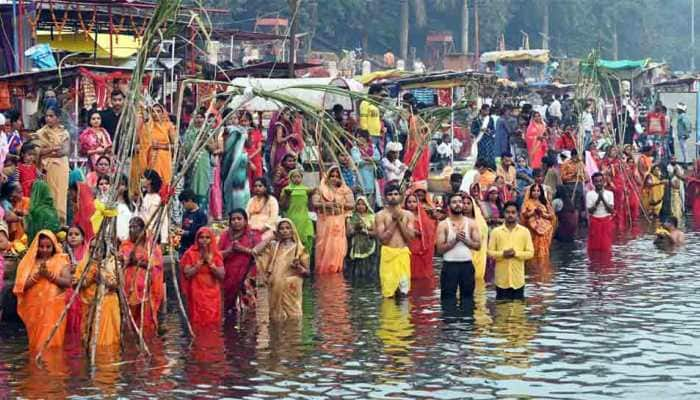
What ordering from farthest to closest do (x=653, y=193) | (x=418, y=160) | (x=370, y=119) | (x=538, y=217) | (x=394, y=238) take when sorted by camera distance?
(x=653, y=193)
(x=370, y=119)
(x=418, y=160)
(x=538, y=217)
(x=394, y=238)

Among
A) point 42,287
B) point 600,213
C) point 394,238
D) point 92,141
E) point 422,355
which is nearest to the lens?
point 422,355

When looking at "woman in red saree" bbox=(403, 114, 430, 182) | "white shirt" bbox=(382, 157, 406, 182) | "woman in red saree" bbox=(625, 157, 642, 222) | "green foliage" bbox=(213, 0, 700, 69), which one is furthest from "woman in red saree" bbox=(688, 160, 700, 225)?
"green foliage" bbox=(213, 0, 700, 69)

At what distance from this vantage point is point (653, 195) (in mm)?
28094

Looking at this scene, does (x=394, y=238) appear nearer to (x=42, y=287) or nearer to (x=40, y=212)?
(x=40, y=212)

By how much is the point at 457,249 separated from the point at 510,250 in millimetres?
513

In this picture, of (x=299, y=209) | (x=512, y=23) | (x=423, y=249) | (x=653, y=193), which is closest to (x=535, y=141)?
(x=653, y=193)

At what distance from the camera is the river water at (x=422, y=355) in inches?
464

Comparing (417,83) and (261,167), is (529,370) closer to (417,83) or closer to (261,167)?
(261,167)

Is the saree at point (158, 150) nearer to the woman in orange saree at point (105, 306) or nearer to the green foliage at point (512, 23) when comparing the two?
the woman in orange saree at point (105, 306)

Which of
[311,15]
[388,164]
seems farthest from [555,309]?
[311,15]

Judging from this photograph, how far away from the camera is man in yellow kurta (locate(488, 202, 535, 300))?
52.1 feet

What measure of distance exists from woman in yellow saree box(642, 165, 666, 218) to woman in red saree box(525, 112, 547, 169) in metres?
1.83

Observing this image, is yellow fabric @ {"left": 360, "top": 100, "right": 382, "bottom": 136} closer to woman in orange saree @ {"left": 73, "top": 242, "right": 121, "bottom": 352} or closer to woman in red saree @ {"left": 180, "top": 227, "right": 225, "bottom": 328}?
woman in red saree @ {"left": 180, "top": 227, "right": 225, "bottom": 328}

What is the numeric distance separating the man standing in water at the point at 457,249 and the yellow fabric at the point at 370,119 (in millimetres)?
8997
